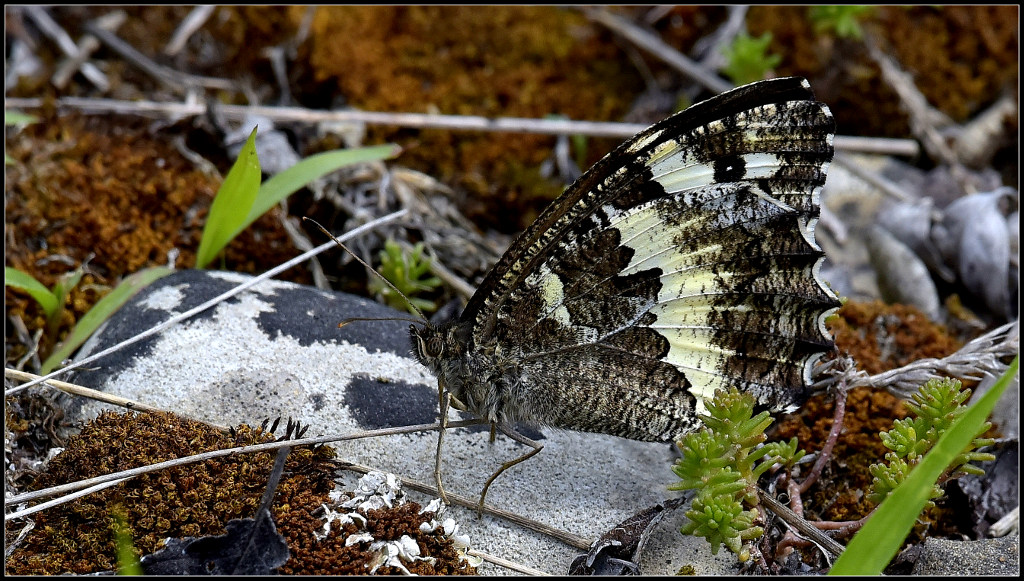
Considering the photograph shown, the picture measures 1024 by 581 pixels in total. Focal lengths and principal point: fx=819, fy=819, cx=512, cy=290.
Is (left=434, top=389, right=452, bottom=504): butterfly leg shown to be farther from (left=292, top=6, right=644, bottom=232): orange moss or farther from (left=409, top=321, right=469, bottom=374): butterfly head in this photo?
(left=292, top=6, right=644, bottom=232): orange moss

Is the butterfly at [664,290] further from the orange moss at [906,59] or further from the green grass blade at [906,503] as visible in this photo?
the orange moss at [906,59]

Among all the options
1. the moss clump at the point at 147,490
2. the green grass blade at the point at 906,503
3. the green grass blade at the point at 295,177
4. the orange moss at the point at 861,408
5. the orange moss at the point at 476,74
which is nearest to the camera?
the green grass blade at the point at 906,503

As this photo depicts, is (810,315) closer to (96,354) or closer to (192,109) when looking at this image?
(96,354)

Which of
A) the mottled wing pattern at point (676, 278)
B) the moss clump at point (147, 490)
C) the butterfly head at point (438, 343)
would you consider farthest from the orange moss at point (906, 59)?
the moss clump at point (147, 490)

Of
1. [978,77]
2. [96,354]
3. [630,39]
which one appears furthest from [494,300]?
[978,77]

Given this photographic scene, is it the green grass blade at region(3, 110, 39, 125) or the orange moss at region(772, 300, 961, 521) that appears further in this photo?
the green grass blade at region(3, 110, 39, 125)

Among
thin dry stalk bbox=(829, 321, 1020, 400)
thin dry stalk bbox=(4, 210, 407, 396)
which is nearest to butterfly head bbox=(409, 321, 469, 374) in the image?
thin dry stalk bbox=(4, 210, 407, 396)
